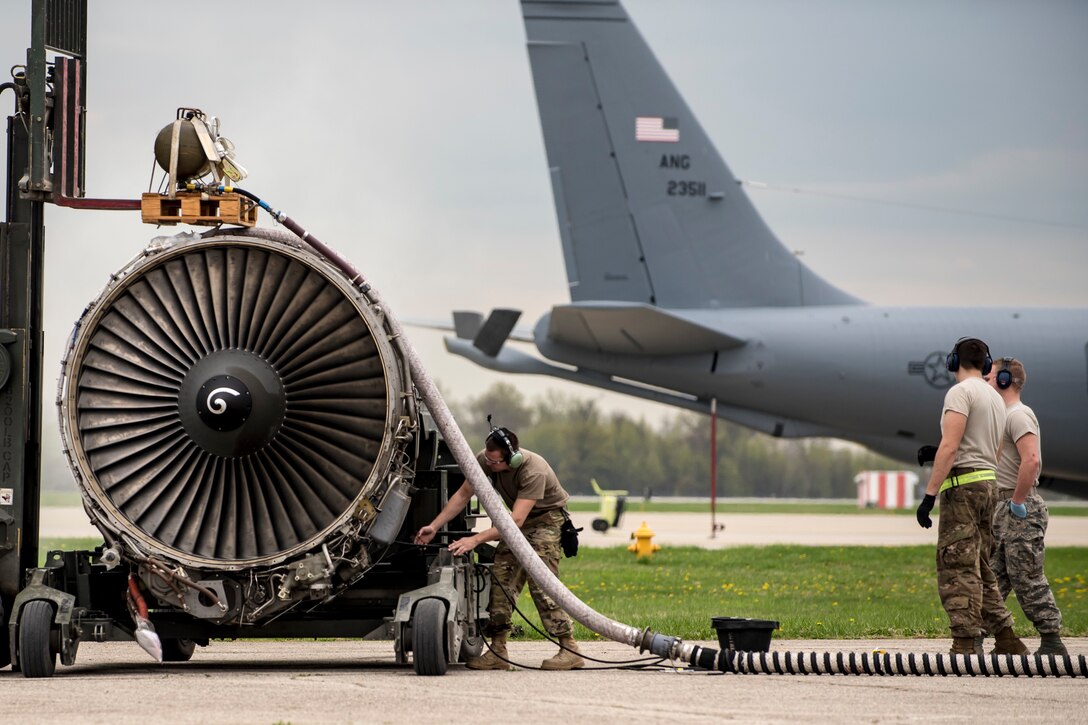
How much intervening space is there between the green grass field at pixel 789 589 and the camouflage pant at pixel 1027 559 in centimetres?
213

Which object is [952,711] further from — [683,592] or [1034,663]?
[683,592]

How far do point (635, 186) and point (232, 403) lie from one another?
54.8 feet

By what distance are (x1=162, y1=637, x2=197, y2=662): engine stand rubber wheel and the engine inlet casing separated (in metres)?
1.74

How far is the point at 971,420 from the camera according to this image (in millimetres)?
9898

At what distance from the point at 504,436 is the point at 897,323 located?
16.3 meters

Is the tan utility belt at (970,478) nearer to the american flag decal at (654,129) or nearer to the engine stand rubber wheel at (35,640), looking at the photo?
the engine stand rubber wheel at (35,640)

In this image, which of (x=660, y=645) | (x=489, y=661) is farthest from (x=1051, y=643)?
(x=489, y=661)

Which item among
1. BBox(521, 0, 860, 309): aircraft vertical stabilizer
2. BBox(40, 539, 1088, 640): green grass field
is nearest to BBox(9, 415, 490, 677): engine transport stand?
BBox(40, 539, 1088, 640): green grass field

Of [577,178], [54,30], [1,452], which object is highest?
[577,178]

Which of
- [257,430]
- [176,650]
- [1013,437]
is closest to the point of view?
[257,430]

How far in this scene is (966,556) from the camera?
961 centimetres

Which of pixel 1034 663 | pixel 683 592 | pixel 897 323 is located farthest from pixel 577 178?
pixel 1034 663

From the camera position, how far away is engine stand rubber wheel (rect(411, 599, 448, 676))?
8.78 meters

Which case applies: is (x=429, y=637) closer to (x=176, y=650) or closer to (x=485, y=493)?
(x=485, y=493)
